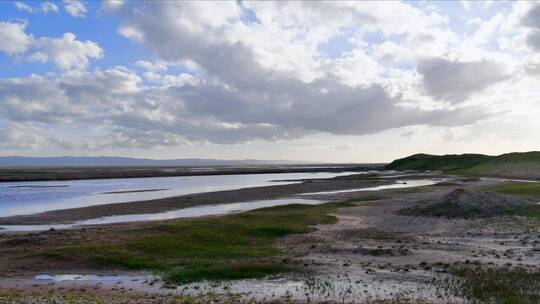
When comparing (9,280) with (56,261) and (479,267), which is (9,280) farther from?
(479,267)

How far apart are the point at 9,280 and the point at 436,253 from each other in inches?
729

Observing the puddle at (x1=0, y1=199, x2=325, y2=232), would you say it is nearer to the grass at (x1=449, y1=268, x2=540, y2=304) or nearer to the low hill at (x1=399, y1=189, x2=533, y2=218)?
the low hill at (x1=399, y1=189, x2=533, y2=218)

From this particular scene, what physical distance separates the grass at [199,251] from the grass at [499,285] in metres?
6.92

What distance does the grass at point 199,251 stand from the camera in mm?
18688

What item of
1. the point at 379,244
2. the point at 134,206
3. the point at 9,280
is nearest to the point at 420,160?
the point at 134,206

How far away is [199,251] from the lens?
23.5 metres

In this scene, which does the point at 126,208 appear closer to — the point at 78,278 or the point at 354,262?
the point at 78,278

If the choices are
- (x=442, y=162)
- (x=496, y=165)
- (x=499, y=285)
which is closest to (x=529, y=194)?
(x=499, y=285)

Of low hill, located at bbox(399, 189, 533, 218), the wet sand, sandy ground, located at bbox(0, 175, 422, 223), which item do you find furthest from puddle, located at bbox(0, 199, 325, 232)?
low hill, located at bbox(399, 189, 533, 218)

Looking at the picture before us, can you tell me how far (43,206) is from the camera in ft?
175

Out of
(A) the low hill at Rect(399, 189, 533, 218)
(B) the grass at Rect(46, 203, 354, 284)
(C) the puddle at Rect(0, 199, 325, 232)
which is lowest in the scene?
(C) the puddle at Rect(0, 199, 325, 232)

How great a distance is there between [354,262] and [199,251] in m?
8.09

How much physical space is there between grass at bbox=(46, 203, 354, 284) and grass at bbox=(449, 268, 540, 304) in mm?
6919

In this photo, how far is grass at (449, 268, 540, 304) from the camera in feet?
44.0
